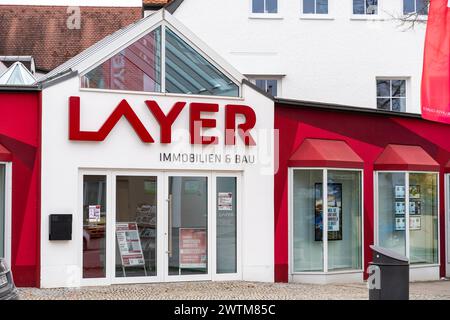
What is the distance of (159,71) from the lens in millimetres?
14453

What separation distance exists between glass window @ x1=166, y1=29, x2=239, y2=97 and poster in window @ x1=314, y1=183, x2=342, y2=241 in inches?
107

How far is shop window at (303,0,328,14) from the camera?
23.2 meters

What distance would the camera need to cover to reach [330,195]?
1573 centimetres

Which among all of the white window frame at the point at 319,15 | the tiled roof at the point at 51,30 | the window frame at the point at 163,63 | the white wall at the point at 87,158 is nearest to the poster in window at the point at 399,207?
the white wall at the point at 87,158

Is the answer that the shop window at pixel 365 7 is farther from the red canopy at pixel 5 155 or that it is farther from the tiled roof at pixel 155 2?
the red canopy at pixel 5 155

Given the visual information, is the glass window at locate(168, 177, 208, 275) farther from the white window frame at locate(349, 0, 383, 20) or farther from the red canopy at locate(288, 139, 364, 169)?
the white window frame at locate(349, 0, 383, 20)

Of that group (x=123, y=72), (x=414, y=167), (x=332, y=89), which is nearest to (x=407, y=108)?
(x=332, y=89)

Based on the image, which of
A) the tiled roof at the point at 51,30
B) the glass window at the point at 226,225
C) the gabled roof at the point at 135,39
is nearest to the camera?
the gabled roof at the point at 135,39

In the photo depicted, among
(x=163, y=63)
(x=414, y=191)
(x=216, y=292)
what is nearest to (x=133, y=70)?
(x=163, y=63)

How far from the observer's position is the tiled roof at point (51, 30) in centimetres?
4338

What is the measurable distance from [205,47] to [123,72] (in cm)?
176

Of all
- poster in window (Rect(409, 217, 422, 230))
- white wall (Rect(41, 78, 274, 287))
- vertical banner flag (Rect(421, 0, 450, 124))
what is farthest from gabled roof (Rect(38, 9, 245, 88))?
poster in window (Rect(409, 217, 422, 230))

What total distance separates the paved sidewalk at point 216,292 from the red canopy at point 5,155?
2.23m
